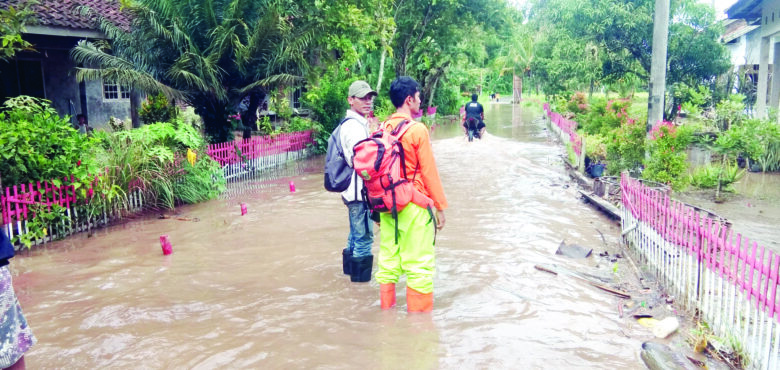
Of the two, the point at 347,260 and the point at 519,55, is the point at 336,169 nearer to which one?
the point at 347,260

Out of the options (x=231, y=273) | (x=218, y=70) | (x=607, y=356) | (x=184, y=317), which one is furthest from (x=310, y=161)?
(x=607, y=356)

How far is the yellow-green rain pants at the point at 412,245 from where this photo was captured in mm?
4891

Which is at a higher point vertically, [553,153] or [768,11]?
[768,11]

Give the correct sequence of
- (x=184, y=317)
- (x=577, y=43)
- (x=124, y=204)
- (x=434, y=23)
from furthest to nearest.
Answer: (x=434, y=23)
(x=577, y=43)
(x=124, y=204)
(x=184, y=317)

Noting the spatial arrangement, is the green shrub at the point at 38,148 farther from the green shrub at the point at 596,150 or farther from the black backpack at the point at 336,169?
the green shrub at the point at 596,150

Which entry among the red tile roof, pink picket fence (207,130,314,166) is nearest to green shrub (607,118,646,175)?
pink picket fence (207,130,314,166)

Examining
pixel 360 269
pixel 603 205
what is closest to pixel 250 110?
pixel 603 205

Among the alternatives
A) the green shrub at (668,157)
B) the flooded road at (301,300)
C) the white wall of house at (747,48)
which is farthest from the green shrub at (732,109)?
the white wall of house at (747,48)

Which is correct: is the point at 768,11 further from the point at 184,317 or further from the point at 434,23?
the point at 184,317

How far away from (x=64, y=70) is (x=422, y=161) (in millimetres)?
14885

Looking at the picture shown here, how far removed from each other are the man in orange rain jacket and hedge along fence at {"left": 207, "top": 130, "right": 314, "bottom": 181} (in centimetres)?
819

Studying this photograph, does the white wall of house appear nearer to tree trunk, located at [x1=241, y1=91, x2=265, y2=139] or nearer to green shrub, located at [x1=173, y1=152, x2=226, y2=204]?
tree trunk, located at [x1=241, y1=91, x2=265, y2=139]

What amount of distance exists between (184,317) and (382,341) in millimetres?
1919

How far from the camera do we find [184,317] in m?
5.41
